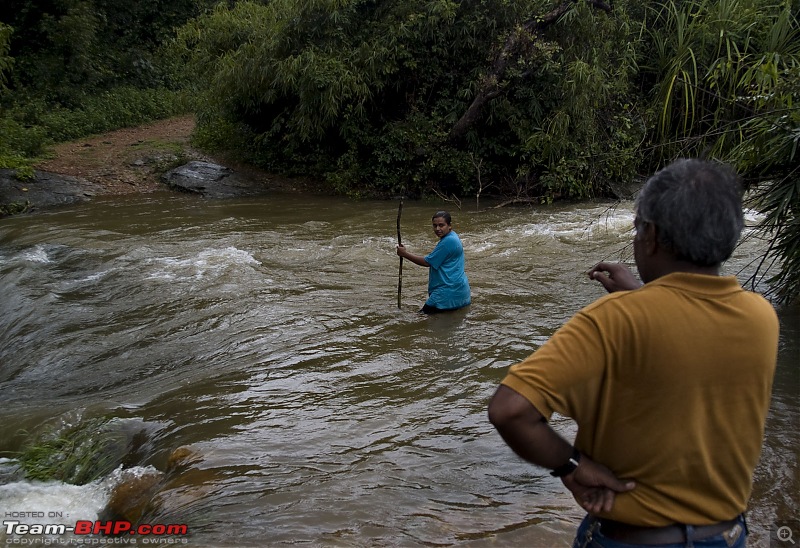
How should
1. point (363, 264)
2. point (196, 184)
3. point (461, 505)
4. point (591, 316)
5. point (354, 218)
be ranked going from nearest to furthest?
1. point (591, 316)
2. point (461, 505)
3. point (363, 264)
4. point (354, 218)
5. point (196, 184)

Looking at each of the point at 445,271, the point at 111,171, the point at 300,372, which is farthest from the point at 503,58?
the point at 300,372

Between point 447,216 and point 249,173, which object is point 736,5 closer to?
point 447,216

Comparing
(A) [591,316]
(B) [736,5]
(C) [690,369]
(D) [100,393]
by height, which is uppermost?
(B) [736,5]

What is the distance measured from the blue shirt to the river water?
0.60ft

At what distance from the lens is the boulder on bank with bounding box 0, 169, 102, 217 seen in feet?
47.9

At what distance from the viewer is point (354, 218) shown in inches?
560

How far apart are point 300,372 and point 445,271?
2.25m

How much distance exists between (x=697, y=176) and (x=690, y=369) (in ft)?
1.59

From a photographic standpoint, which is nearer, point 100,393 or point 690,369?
point 690,369

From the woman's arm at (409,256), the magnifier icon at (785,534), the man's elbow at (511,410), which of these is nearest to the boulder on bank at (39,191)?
the woman's arm at (409,256)

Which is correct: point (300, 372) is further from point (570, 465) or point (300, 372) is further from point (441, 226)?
point (570, 465)

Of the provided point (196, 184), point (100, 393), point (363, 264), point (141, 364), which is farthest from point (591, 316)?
point (196, 184)

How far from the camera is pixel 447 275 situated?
782cm

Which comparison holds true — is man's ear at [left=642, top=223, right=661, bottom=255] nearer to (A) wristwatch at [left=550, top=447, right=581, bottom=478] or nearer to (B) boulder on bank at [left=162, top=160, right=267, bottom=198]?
(A) wristwatch at [left=550, top=447, right=581, bottom=478]
